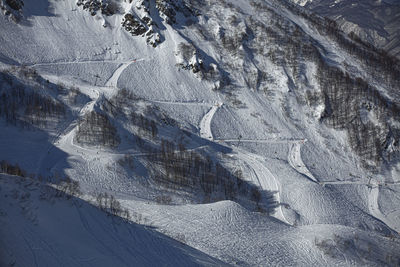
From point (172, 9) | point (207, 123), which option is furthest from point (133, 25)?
point (207, 123)

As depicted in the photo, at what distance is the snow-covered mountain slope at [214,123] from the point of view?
115ft

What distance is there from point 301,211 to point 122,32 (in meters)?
61.6

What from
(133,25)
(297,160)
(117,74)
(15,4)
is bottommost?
(297,160)

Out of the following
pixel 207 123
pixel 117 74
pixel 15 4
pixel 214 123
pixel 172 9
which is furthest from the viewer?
pixel 172 9

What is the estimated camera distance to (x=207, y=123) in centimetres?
6719

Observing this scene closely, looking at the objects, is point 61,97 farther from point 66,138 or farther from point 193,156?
point 193,156

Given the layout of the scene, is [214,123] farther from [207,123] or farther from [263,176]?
[263,176]

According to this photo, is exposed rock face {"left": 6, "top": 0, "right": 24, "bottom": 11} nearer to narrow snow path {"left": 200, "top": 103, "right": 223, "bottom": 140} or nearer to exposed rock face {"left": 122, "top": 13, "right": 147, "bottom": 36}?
exposed rock face {"left": 122, "top": 13, "right": 147, "bottom": 36}

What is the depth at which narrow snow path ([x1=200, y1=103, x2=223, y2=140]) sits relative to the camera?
6406cm

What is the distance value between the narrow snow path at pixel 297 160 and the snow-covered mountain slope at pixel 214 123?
14.6 inches

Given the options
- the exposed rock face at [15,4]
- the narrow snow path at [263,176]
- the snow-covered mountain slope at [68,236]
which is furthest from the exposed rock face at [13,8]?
the snow-covered mountain slope at [68,236]

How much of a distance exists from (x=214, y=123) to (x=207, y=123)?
4.70 feet

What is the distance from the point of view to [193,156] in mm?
55281

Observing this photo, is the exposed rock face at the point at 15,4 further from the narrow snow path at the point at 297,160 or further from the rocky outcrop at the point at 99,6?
the narrow snow path at the point at 297,160
